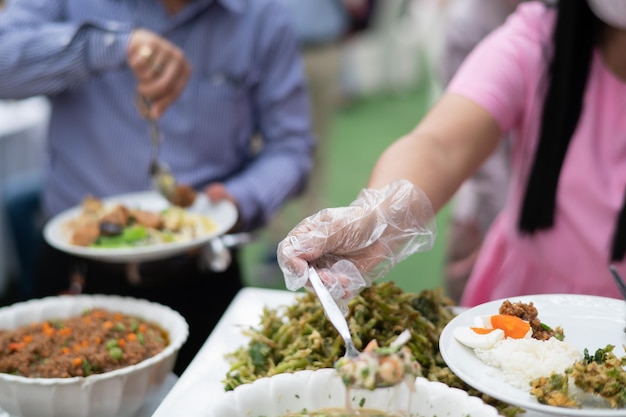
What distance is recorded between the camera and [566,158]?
4.47 feet

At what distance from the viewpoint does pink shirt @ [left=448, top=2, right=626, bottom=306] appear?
4.38ft

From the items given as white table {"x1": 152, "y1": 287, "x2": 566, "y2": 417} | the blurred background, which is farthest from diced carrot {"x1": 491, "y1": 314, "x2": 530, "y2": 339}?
the blurred background

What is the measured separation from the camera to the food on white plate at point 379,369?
2.50ft

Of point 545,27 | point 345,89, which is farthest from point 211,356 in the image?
point 345,89

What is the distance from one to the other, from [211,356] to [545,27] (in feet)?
2.89

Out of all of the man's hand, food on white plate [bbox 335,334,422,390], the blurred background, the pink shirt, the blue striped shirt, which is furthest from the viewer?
the blurred background

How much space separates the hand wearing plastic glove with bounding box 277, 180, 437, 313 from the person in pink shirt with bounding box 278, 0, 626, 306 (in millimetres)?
106

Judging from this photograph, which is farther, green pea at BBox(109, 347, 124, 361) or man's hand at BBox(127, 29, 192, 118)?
man's hand at BBox(127, 29, 192, 118)

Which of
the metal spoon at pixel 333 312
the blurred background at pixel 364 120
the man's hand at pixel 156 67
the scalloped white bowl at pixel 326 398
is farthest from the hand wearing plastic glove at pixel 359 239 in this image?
the blurred background at pixel 364 120

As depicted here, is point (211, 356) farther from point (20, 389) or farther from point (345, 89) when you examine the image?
point (345, 89)

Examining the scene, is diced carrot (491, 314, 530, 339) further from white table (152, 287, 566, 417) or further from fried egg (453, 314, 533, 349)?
white table (152, 287, 566, 417)

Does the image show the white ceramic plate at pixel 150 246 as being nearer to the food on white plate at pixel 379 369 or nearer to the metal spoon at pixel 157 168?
the metal spoon at pixel 157 168

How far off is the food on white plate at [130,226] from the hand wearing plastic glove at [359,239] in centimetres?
54

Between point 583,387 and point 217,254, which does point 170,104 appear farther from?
point 583,387
